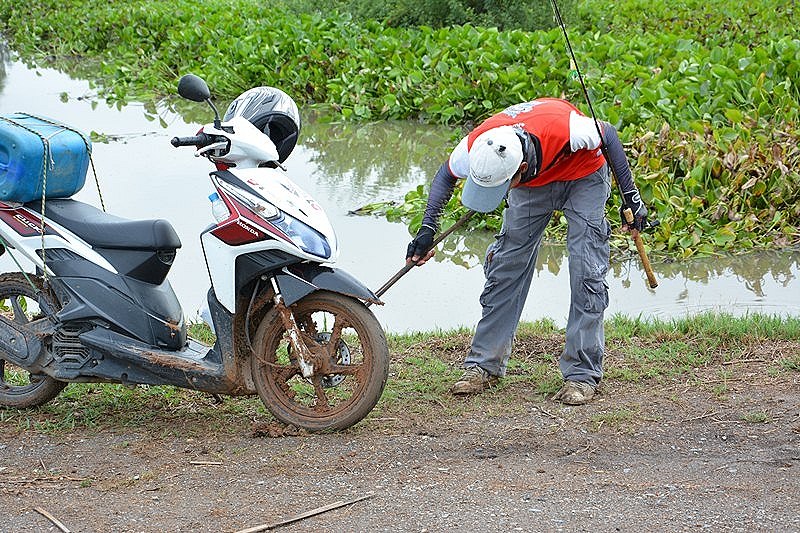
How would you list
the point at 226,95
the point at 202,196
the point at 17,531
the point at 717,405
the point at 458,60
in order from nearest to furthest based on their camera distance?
1. the point at 17,531
2. the point at 717,405
3. the point at 202,196
4. the point at 458,60
5. the point at 226,95

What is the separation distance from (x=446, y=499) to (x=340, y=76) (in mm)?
9473

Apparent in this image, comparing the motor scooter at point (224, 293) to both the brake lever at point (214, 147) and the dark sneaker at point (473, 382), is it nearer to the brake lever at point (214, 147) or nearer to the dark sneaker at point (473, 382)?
the brake lever at point (214, 147)

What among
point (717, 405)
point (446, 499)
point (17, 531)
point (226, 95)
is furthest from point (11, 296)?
point (226, 95)

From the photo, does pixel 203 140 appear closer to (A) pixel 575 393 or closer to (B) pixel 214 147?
(B) pixel 214 147

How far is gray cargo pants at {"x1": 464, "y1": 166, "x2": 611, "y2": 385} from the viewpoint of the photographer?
4723mm

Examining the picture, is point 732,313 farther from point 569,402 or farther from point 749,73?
point 749,73

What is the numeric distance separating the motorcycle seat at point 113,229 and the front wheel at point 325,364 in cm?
51

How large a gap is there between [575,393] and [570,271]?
0.50 metres

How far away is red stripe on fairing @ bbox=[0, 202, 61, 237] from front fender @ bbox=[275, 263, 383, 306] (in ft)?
3.13

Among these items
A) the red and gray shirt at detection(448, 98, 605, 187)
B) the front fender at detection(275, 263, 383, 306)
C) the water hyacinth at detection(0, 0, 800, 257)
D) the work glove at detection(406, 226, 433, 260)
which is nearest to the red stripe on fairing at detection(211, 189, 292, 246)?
the front fender at detection(275, 263, 383, 306)

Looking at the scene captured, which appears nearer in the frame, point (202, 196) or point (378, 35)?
point (202, 196)

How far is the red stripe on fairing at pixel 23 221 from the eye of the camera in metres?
4.44

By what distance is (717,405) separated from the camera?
15.0ft

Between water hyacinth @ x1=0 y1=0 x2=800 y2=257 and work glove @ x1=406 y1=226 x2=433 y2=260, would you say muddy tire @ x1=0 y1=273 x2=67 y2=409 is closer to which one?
work glove @ x1=406 y1=226 x2=433 y2=260
